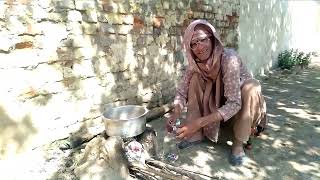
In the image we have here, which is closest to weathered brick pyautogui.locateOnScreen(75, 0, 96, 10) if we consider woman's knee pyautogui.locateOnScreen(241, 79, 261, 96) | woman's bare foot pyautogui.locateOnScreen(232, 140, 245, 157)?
woman's knee pyautogui.locateOnScreen(241, 79, 261, 96)

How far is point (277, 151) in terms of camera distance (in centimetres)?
354

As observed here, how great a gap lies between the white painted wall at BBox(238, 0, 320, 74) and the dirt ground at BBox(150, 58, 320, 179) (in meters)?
2.24

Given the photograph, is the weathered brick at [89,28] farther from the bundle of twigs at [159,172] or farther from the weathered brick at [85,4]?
the bundle of twigs at [159,172]

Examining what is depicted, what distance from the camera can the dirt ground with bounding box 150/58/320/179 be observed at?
10.3 ft

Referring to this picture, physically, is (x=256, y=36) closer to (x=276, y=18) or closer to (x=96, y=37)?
(x=276, y=18)

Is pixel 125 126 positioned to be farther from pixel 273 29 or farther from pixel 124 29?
pixel 273 29

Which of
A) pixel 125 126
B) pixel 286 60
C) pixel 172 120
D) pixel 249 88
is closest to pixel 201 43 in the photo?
pixel 249 88

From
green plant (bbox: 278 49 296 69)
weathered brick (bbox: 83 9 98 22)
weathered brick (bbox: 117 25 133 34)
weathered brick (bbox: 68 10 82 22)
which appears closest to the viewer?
weathered brick (bbox: 68 10 82 22)

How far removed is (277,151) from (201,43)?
1460 millimetres

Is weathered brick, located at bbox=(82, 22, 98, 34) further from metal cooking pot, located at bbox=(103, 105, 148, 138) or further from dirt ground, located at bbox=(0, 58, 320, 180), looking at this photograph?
dirt ground, located at bbox=(0, 58, 320, 180)

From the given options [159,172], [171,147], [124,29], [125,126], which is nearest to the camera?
[159,172]

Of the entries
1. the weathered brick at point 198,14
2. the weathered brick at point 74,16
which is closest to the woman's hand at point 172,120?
the weathered brick at point 74,16

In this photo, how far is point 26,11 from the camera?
9.66ft

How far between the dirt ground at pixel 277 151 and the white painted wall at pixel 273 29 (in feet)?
7.36
